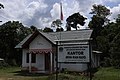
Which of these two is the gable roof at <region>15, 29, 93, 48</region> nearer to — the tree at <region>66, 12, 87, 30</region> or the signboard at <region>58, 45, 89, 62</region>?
the signboard at <region>58, 45, 89, 62</region>

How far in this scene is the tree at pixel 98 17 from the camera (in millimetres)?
72094

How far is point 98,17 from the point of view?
76.8 m

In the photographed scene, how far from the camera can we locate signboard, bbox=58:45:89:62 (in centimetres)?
→ 1622

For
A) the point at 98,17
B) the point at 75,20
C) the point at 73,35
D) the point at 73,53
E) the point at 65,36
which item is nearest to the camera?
the point at 73,53

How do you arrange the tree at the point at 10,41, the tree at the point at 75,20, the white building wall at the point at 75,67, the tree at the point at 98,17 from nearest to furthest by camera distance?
the white building wall at the point at 75,67 → the tree at the point at 10,41 → the tree at the point at 98,17 → the tree at the point at 75,20

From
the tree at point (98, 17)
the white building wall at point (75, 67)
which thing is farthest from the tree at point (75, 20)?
the white building wall at point (75, 67)

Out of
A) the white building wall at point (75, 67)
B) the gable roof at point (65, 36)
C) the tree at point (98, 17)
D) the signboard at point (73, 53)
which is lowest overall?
the white building wall at point (75, 67)

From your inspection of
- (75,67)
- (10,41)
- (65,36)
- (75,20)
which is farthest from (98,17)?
(75,67)

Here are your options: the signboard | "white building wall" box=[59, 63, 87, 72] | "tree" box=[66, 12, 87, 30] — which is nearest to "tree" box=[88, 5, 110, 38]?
"tree" box=[66, 12, 87, 30]

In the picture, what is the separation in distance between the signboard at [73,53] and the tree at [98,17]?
52767 millimetres

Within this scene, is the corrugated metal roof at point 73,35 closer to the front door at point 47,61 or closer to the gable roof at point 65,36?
the gable roof at point 65,36

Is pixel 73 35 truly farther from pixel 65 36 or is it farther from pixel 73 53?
pixel 73 53

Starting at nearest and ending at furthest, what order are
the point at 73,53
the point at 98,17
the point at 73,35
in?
the point at 73,53
the point at 73,35
the point at 98,17

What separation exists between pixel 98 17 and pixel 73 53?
6130cm
